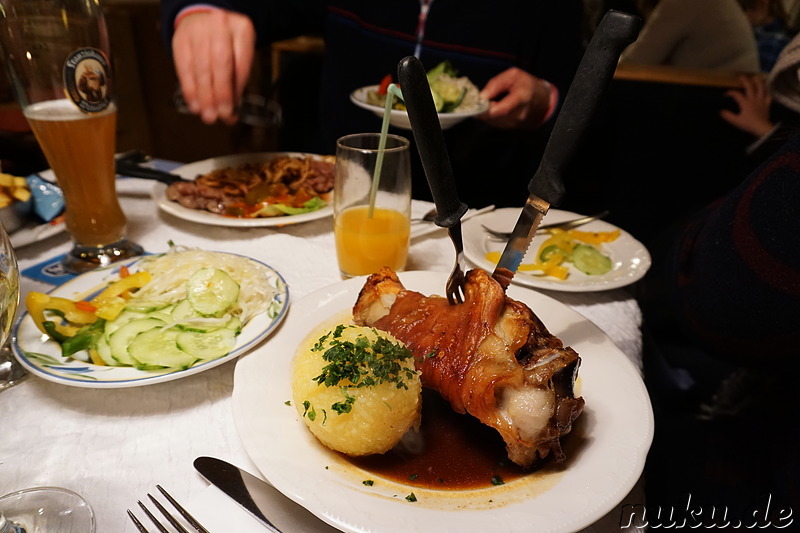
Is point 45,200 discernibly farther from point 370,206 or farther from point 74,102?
point 370,206

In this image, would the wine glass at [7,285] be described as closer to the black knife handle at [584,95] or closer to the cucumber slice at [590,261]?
the black knife handle at [584,95]

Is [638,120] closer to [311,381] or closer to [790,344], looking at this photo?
[790,344]

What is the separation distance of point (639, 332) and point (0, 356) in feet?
6.42

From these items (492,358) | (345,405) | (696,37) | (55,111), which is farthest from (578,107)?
(696,37)

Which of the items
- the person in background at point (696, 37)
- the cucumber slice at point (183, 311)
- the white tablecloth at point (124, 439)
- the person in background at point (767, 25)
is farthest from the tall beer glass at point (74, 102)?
the person in background at point (767, 25)

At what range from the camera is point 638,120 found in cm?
434

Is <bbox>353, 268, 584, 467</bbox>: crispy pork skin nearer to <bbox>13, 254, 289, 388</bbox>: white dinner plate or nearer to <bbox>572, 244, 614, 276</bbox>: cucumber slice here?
<bbox>13, 254, 289, 388</bbox>: white dinner plate

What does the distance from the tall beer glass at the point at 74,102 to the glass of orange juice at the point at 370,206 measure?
0.88 metres

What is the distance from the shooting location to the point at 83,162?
1879 millimetres

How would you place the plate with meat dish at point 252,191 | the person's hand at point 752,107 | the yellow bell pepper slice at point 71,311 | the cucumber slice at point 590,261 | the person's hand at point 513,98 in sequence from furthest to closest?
the person's hand at point 752,107, the person's hand at point 513,98, the plate with meat dish at point 252,191, the cucumber slice at point 590,261, the yellow bell pepper slice at point 71,311

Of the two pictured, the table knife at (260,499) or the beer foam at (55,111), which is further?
the beer foam at (55,111)

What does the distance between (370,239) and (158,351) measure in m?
0.83

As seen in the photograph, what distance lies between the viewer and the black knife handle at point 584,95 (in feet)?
3.61

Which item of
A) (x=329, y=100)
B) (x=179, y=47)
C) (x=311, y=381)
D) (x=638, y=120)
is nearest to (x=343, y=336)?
(x=311, y=381)
